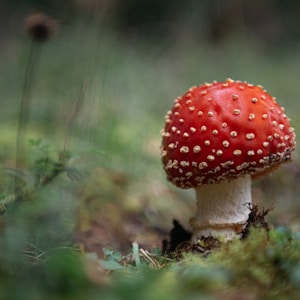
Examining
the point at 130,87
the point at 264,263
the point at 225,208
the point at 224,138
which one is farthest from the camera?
the point at 130,87

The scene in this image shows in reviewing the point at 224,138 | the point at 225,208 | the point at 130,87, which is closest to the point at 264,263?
the point at 224,138

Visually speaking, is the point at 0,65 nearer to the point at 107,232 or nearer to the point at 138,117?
the point at 138,117

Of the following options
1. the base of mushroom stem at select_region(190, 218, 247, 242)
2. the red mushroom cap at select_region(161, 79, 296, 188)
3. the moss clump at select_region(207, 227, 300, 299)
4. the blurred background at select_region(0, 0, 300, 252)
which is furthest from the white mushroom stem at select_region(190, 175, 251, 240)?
the moss clump at select_region(207, 227, 300, 299)

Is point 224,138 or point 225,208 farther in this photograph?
point 225,208

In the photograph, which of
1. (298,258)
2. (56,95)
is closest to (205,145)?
(298,258)

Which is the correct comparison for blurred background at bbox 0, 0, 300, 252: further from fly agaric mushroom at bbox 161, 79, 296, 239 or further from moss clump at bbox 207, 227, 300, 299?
moss clump at bbox 207, 227, 300, 299

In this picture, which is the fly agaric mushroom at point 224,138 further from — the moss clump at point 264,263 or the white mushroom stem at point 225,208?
the moss clump at point 264,263

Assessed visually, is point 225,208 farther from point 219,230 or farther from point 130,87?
point 130,87
